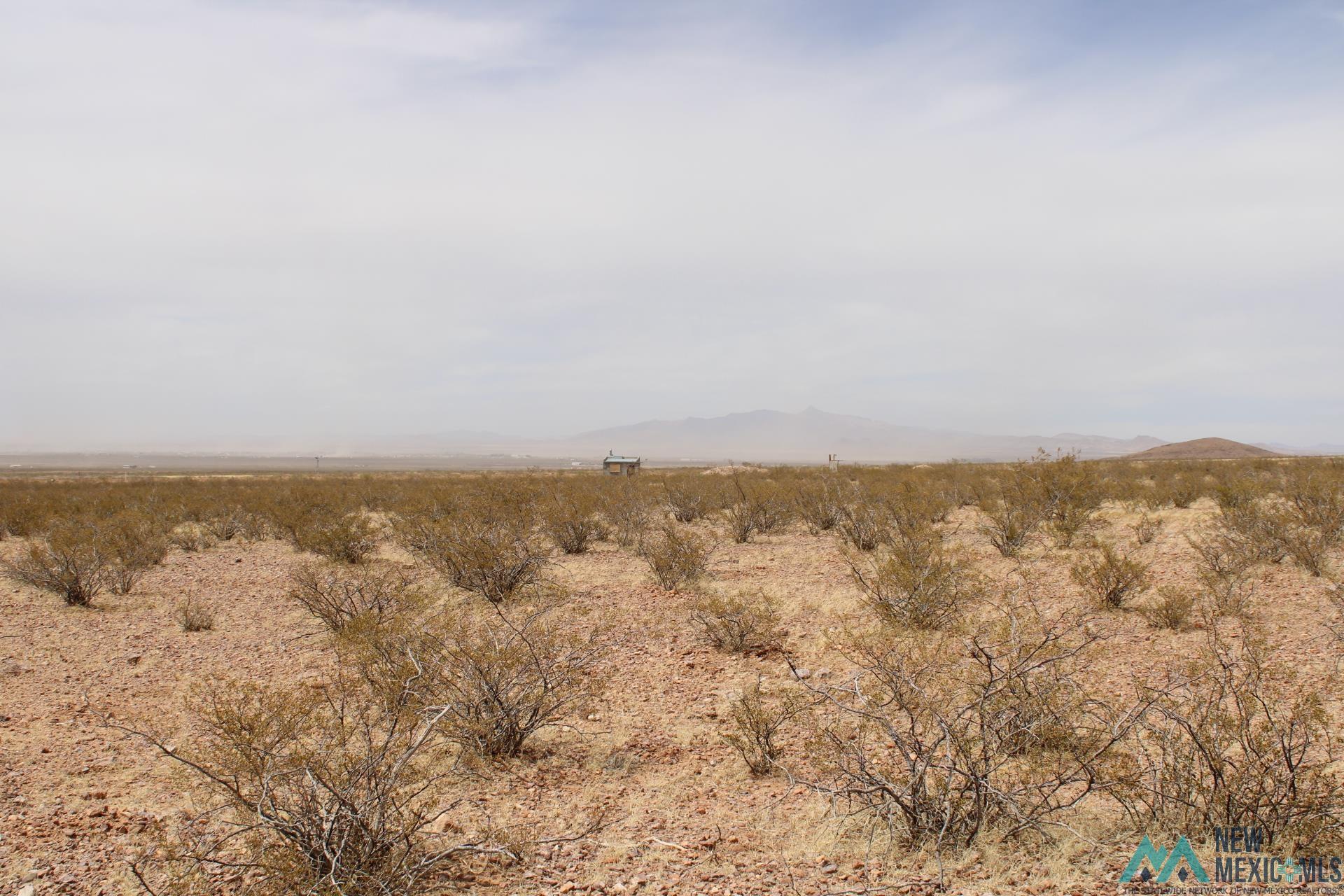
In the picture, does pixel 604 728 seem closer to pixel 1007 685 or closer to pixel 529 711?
pixel 529 711

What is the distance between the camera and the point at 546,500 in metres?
17.2

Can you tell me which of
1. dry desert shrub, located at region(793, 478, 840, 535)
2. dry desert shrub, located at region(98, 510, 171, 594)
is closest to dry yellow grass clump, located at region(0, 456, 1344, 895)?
dry desert shrub, located at region(98, 510, 171, 594)

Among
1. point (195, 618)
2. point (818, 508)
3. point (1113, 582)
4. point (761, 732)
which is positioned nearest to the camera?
→ point (761, 732)

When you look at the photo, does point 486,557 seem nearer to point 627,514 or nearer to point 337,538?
point 337,538

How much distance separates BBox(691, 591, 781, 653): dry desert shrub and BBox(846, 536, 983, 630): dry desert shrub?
4.85 feet

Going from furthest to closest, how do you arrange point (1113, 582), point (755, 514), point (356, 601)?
point (755, 514), point (356, 601), point (1113, 582)

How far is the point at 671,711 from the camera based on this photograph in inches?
264

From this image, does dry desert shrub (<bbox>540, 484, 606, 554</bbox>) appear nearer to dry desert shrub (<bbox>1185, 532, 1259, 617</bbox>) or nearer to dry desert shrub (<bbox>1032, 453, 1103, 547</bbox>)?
dry desert shrub (<bbox>1032, 453, 1103, 547</bbox>)

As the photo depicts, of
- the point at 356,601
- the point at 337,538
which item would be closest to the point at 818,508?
the point at 337,538

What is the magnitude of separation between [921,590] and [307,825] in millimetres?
7224

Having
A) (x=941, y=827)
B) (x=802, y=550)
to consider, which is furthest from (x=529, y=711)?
(x=802, y=550)

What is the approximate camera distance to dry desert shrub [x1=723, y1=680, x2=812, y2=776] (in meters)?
5.43

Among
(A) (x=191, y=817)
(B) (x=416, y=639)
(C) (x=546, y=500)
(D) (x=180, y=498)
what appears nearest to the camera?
(A) (x=191, y=817)

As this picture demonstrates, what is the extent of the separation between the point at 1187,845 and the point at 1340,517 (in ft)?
38.6
